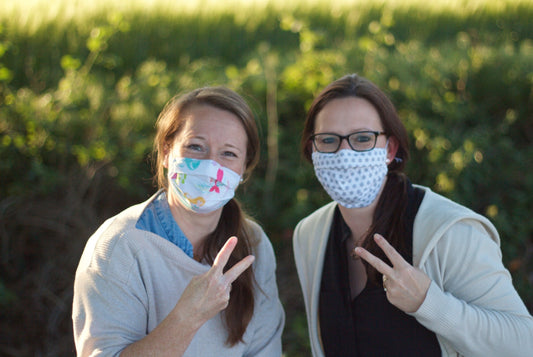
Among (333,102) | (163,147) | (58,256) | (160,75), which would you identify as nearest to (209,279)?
(163,147)

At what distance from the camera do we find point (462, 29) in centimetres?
734

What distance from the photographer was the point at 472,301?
2.28m

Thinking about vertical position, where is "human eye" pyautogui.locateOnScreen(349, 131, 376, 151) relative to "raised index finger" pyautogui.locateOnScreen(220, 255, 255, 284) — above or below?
above

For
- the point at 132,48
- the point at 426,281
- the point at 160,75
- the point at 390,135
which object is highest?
the point at 132,48

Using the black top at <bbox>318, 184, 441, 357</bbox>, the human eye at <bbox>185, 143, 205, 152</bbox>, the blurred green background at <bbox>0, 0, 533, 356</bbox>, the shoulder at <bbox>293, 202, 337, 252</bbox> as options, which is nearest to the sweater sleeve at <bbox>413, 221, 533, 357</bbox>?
the black top at <bbox>318, 184, 441, 357</bbox>

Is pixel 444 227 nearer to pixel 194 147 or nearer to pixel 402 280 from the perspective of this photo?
pixel 402 280

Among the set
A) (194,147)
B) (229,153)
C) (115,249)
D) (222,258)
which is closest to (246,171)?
(229,153)

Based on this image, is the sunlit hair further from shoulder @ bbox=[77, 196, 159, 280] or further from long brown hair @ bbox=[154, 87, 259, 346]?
shoulder @ bbox=[77, 196, 159, 280]

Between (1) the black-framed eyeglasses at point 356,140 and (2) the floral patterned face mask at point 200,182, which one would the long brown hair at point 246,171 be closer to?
(2) the floral patterned face mask at point 200,182

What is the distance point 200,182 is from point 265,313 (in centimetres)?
79

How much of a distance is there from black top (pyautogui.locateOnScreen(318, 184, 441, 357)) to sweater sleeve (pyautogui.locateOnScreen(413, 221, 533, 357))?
145 mm

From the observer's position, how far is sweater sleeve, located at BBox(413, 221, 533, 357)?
7.13 ft

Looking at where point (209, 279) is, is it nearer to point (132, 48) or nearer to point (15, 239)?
point (15, 239)

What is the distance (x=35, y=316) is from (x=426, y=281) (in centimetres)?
350
